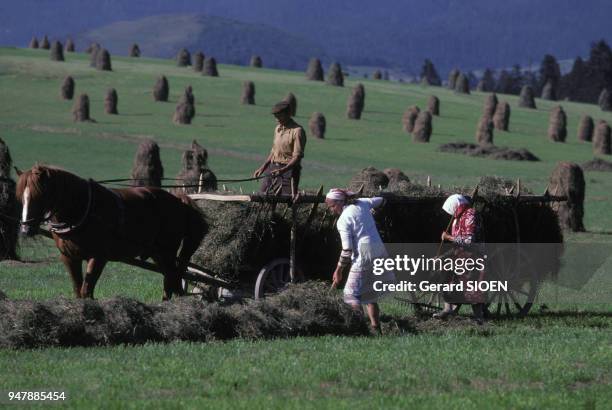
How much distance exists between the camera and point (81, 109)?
2753 inches

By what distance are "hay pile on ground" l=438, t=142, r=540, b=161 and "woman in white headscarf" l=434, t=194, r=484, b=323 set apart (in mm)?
51219

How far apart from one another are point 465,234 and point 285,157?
2733 millimetres

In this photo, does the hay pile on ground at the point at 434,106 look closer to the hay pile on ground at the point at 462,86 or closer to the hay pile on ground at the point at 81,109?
the hay pile on ground at the point at 462,86

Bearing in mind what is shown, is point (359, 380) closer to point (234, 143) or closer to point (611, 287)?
point (611, 287)

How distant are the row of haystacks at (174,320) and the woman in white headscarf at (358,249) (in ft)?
0.66

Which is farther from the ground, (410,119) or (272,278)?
(272,278)

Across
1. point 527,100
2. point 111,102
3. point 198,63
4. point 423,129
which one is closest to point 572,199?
point 423,129

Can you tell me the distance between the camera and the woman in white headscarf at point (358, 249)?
1429cm

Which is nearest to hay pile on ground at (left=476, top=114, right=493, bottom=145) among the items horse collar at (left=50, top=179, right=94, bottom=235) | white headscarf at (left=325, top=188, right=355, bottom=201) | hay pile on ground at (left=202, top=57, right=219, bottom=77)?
hay pile on ground at (left=202, top=57, right=219, bottom=77)

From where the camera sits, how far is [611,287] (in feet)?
74.6

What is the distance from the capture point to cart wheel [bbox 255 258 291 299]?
15.9 meters

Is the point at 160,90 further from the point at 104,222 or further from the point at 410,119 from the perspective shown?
the point at 104,222

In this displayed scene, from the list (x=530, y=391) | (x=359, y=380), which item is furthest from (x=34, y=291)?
(x=530, y=391)

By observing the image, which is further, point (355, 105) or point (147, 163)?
point (355, 105)
